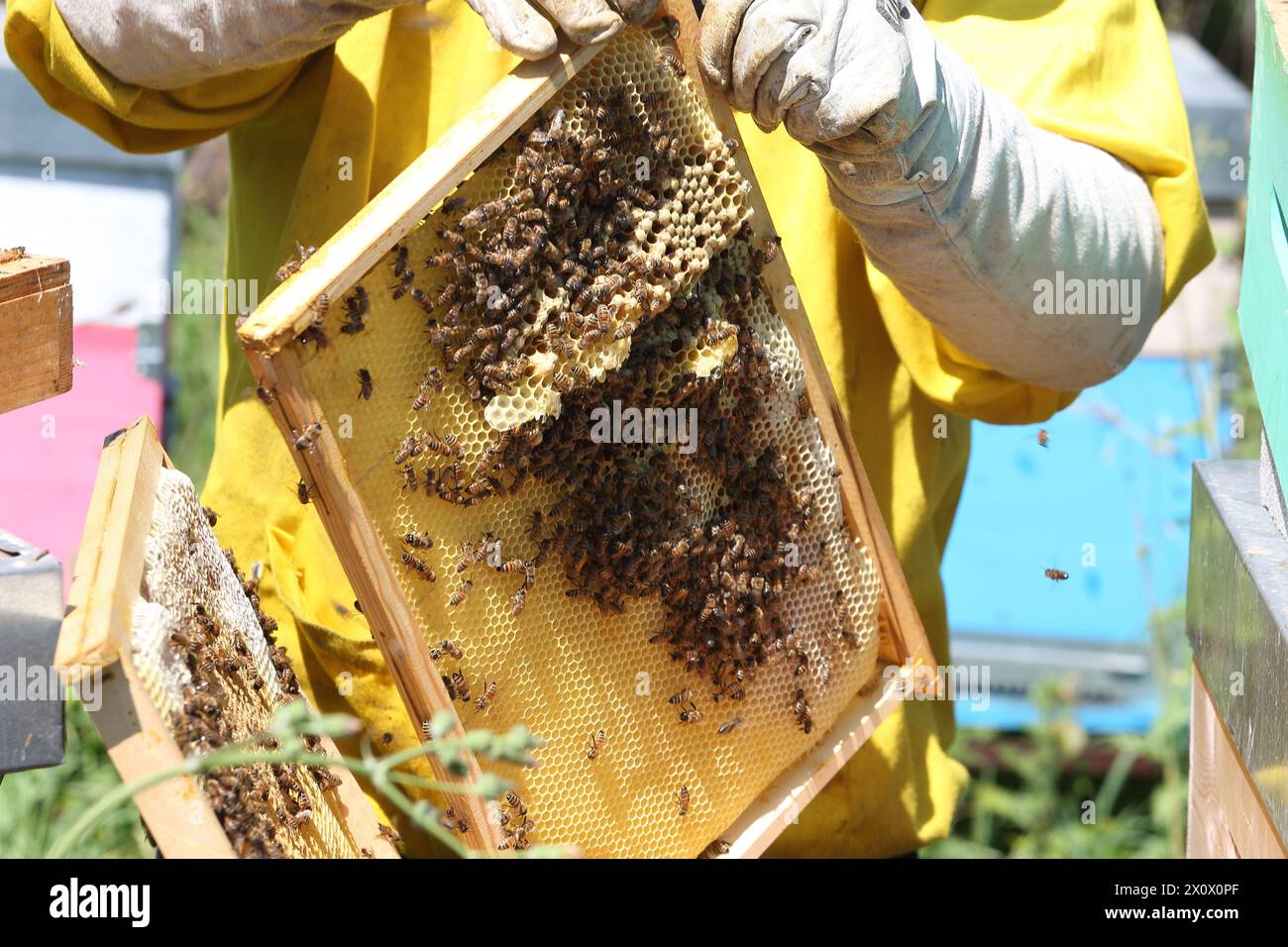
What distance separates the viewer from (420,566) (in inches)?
89.5

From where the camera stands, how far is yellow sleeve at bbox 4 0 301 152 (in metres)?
2.81

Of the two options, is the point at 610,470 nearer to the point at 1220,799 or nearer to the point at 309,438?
the point at 309,438

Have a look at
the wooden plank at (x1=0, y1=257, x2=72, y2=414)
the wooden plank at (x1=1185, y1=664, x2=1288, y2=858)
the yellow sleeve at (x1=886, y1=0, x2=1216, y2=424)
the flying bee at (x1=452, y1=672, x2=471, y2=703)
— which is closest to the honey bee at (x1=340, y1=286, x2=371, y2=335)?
the wooden plank at (x1=0, y1=257, x2=72, y2=414)

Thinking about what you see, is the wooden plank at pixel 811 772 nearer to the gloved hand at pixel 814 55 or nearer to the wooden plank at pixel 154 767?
the gloved hand at pixel 814 55

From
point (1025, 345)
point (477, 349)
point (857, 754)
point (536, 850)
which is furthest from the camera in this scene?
point (857, 754)

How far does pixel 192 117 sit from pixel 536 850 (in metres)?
2.10

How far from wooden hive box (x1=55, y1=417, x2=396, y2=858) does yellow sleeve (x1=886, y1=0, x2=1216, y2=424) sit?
5.16 feet

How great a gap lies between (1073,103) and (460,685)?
→ 6.01 feet

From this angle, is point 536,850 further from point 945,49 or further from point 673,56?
point 945,49

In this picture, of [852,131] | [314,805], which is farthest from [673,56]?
[314,805]

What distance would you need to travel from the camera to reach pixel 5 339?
2.13 meters

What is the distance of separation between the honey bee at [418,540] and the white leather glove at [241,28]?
2.74 ft

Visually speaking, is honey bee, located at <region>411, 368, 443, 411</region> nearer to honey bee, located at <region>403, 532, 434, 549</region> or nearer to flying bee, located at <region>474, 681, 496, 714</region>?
honey bee, located at <region>403, 532, 434, 549</region>

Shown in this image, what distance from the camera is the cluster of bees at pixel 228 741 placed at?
1765 millimetres
